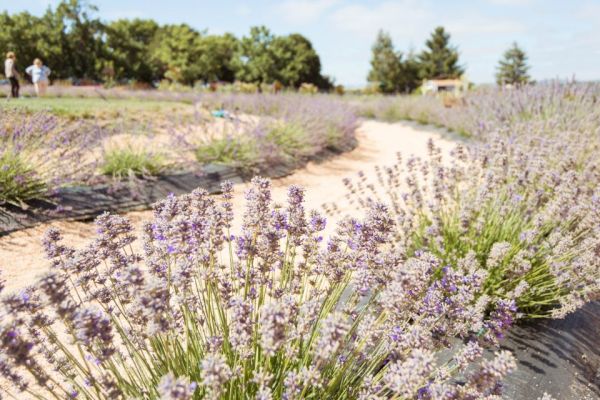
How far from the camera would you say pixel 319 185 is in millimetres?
7242

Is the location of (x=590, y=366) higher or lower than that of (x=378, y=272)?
lower

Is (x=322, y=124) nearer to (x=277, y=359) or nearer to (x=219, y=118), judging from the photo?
(x=219, y=118)

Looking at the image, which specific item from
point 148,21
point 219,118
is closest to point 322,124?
point 219,118

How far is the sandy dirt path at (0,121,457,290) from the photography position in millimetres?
3802

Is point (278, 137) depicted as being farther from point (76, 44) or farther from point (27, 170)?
point (76, 44)

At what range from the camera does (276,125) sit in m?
9.00

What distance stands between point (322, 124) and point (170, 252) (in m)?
8.43

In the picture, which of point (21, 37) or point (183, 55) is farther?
point (183, 55)

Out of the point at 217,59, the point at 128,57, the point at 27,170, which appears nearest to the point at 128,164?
the point at 27,170

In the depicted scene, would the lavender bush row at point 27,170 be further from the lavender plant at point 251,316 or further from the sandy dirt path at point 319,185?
the lavender plant at point 251,316

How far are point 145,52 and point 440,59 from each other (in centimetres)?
3339

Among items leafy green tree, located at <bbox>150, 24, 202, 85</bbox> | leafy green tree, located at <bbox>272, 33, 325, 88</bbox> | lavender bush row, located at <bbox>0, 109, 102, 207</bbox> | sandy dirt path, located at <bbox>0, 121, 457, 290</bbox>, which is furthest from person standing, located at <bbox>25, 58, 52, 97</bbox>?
leafy green tree, located at <bbox>272, 33, 325, 88</bbox>

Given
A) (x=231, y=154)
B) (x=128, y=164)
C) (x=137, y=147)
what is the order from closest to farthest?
1. (x=128, y=164)
2. (x=137, y=147)
3. (x=231, y=154)

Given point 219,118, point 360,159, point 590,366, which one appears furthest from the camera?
point 219,118
